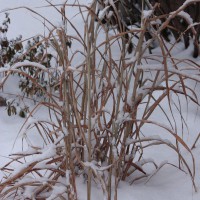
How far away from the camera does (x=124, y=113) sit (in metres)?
1.57

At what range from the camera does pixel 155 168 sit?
5.93 feet

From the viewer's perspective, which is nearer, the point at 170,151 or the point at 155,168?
the point at 155,168

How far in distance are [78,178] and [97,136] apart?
6.2 inches

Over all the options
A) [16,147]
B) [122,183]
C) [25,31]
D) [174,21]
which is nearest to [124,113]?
[122,183]

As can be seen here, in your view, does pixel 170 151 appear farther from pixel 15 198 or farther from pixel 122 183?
pixel 15 198

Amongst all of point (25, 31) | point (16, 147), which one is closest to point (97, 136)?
point (16, 147)

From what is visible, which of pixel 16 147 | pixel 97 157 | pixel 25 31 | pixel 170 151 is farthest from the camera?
pixel 25 31

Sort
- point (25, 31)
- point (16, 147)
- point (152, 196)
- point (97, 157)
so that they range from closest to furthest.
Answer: point (152, 196) → point (97, 157) → point (16, 147) → point (25, 31)

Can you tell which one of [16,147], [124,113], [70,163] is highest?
[124,113]

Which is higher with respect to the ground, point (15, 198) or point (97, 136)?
point (97, 136)

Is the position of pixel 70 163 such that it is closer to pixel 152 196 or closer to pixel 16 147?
pixel 152 196

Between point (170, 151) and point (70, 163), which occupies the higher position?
point (70, 163)

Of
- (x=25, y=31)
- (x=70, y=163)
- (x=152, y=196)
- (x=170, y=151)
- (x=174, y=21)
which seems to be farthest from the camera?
(x=25, y=31)

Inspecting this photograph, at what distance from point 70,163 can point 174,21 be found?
5.26 ft
